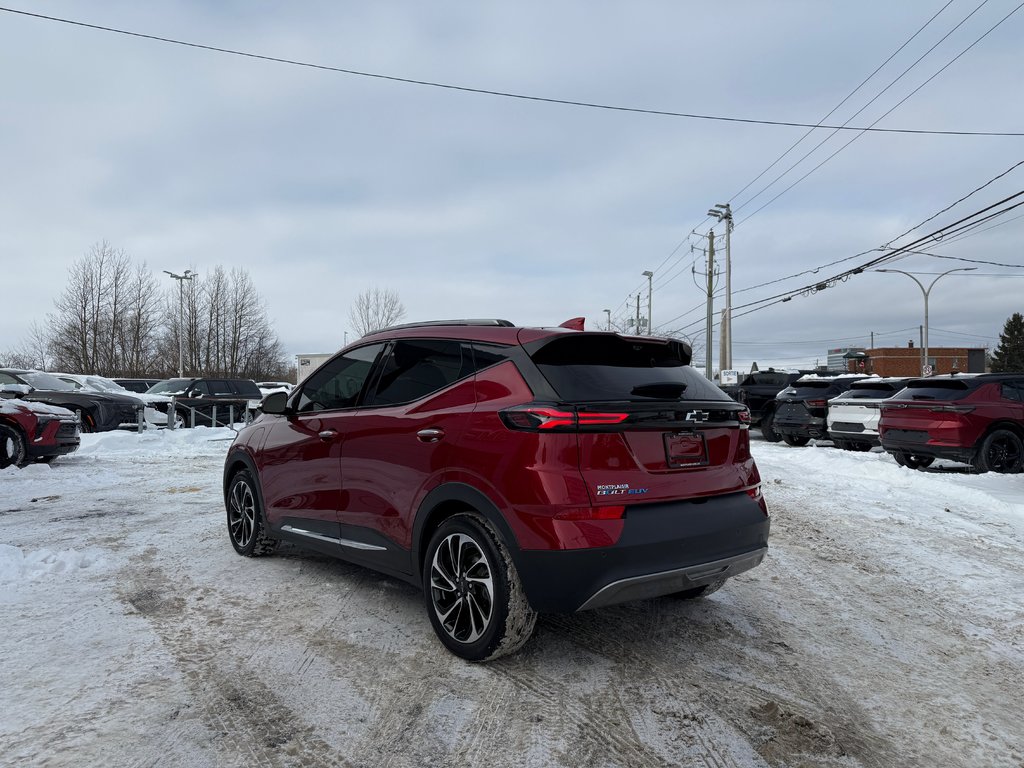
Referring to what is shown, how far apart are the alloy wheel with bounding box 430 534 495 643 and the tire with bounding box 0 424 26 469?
10141mm

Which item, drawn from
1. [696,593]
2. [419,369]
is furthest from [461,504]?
[696,593]

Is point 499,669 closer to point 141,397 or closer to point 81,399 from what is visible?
point 81,399

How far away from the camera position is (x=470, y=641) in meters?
3.35

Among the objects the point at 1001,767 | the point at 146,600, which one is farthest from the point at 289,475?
the point at 1001,767

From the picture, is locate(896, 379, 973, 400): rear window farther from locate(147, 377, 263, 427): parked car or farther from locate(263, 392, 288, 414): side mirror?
locate(147, 377, 263, 427): parked car

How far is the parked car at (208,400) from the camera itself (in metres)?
20.5

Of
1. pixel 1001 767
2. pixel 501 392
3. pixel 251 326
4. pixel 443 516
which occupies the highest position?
pixel 251 326

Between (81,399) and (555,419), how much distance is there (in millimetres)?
16484

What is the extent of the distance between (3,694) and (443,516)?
6.85ft

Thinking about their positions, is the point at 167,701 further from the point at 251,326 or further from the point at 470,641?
the point at 251,326

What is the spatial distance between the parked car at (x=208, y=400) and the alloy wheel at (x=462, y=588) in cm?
1840

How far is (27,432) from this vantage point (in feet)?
34.8

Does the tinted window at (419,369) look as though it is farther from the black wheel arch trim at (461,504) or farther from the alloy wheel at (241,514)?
the alloy wheel at (241,514)

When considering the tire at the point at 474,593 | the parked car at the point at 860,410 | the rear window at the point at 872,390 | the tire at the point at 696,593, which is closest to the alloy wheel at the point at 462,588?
the tire at the point at 474,593
